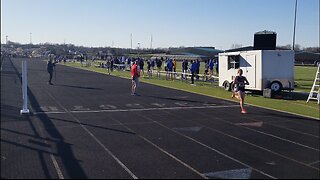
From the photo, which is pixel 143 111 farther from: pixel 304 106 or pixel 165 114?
pixel 304 106

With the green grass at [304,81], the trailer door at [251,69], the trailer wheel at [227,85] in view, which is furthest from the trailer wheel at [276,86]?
the green grass at [304,81]

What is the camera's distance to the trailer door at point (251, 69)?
22438mm

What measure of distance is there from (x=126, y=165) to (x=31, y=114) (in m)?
6.91

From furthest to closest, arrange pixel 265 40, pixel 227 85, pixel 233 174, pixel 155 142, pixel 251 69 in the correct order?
pixel 265 40 → pixel 227 85 → pixel 251 69 → pixel 155 142 → pixel 233 174

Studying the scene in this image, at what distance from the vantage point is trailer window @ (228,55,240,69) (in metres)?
24.0

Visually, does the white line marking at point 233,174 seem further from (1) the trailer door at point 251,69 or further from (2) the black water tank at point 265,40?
(2) the black water tank at point 265,40

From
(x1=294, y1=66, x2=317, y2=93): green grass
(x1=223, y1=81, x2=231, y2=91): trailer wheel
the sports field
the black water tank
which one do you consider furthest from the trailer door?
the black water tank

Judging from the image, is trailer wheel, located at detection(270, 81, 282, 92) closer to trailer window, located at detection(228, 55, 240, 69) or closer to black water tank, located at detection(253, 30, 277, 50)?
trailer window, located at detection(228, 55, 240, 69)

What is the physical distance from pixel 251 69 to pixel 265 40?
30.8ft

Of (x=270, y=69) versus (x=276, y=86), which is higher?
(x=270, y=69)

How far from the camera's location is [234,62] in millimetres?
24281

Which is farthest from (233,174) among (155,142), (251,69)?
(251,69)

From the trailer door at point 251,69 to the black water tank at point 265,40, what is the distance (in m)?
8.52

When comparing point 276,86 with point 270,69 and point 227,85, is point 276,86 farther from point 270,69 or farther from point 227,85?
point 227,85
